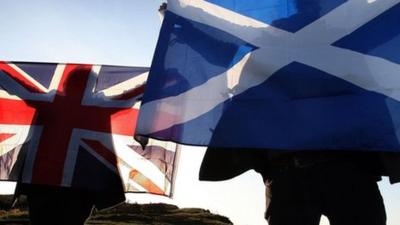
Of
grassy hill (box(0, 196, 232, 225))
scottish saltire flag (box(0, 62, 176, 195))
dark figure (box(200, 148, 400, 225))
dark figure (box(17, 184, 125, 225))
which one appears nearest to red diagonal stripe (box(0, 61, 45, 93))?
scottish saltire flag (box(0, 62, 176, 195))

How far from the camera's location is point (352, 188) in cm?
239

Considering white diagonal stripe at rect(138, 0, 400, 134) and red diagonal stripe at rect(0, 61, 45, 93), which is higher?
red diagonal stripe at rect(0, 61, 45, 93)

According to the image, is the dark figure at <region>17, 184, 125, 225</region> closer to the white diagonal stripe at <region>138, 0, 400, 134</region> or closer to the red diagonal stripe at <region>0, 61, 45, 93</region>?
the red diagonal stripe at <region>0, 61, 45, 93</region>

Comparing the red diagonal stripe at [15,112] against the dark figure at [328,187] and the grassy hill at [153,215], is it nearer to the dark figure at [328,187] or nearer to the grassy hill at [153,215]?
the dark figure at [328,187]

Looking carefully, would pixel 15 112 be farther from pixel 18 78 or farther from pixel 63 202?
pixel 63 202

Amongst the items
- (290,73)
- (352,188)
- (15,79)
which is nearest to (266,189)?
(352,188)

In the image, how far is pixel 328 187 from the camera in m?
2.42

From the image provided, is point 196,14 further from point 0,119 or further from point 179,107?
point 0,119

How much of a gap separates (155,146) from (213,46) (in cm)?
153

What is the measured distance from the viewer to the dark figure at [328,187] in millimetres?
2365

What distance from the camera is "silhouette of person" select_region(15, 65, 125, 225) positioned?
3.60 meters

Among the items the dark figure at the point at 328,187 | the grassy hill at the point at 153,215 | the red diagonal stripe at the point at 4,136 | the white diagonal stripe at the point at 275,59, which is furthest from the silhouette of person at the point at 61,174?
the grassy hill at the point at 153,215

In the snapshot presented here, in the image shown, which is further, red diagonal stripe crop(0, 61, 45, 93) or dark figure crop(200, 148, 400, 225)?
red diagonal stripe crop(0, 61, 45, 93)

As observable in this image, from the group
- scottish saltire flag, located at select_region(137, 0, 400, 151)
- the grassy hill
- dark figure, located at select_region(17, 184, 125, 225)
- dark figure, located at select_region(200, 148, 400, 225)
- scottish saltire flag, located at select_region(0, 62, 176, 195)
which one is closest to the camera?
dark figure, located at select_region(200, 148, 400, 225)
